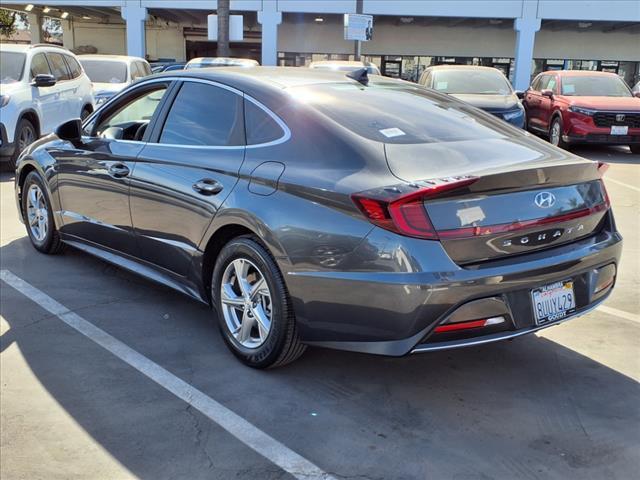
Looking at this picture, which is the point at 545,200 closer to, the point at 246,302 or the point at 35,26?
the point at 246,302

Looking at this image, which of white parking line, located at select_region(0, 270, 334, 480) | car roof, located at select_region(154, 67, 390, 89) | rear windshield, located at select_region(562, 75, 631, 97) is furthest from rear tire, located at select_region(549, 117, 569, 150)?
white parking line, located at select_region(0, 270, 334, 480)

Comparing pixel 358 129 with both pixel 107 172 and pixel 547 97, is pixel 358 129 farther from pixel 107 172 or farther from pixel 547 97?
pixel 547 97

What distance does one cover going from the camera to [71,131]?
16.3ft

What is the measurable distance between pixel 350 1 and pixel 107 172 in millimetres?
20807

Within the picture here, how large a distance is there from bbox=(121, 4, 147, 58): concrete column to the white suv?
42.7 feet

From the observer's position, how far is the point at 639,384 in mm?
3555

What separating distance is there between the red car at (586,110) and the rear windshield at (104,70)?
9039 mm

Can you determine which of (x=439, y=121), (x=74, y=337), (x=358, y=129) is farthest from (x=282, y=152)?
(x=74, y=337)

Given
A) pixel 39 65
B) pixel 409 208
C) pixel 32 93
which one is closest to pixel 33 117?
pixel 32 93

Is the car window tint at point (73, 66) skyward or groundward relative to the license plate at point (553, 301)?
skyward

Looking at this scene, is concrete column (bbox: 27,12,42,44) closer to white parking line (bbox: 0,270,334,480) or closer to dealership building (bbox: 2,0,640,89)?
dealership building (bbox: 2,0,640,89)

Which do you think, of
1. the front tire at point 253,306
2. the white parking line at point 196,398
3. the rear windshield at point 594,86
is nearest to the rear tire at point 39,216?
the white parking line at point 196,398

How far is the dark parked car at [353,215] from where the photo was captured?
2.97 metres

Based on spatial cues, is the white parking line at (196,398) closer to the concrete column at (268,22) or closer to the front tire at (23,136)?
the front tire at (23,136)
